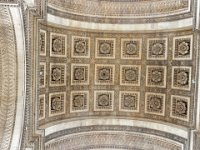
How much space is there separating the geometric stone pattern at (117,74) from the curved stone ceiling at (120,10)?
0.47 meters

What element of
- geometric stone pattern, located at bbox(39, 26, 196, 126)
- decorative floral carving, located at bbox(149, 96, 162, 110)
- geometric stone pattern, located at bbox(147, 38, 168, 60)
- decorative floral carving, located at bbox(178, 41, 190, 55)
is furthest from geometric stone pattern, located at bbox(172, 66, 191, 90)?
decorative floral carving, located at bbox(149, 96, 162, 110)

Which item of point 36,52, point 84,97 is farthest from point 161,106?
point 36,52

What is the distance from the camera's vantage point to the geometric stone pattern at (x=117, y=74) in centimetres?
884

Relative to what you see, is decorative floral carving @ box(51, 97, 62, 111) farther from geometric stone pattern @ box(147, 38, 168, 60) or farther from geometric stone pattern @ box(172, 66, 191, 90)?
geometric stone pattern @ box(172, 66, 191, 90)

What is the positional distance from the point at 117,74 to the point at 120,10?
190cm

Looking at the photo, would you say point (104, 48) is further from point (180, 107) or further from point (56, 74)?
point (180, 107)

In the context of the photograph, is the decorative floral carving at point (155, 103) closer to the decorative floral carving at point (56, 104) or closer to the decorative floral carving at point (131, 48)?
the decorative floral carving at point (131, 48)

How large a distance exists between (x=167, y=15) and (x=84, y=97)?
11.1 feet

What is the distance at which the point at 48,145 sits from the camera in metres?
8.36

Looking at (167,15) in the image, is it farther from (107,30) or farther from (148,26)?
(107,30)

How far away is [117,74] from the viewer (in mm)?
9547

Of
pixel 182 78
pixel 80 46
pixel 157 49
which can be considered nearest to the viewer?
pixel 182 78

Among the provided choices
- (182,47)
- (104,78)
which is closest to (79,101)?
(104,78)

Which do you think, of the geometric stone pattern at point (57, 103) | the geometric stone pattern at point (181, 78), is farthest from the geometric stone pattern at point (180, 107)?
the geometric stone pattern at point (57, 103)
